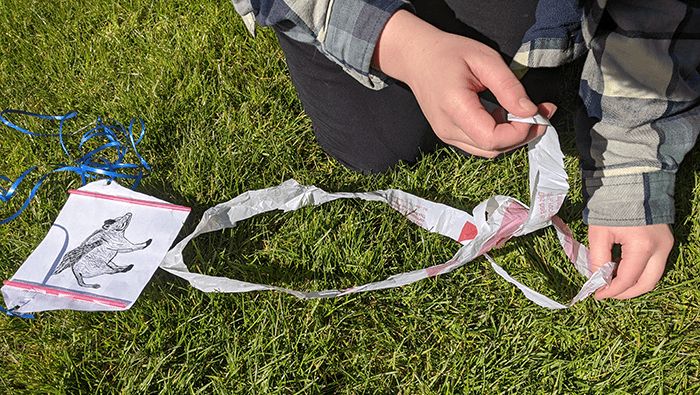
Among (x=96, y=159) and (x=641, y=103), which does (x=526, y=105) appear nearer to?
(x=641, y=103)

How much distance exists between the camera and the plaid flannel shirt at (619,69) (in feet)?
3.80

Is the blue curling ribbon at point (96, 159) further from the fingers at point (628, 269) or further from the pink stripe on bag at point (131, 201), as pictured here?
the fingers at point (628, 269)

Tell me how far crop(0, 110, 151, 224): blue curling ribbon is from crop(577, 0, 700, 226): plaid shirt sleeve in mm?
1415

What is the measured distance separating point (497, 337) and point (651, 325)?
425mm

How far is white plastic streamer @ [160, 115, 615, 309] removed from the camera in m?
1.21

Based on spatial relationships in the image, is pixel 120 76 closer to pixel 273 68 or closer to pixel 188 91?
pixel 188 91

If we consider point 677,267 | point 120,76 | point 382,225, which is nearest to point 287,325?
point 382,225

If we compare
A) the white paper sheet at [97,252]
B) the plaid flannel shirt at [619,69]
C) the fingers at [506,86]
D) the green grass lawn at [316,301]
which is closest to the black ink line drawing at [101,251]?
the white paper sheet at [97,252]

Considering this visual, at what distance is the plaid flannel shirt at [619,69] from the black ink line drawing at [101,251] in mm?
734

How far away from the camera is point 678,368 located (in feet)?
3.93

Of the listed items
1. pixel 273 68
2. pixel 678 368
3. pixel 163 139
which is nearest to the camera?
pixel 678 368

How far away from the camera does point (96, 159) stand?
5.44ft

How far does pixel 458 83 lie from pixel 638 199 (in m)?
0.60

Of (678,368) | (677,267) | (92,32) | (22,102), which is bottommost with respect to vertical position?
(678,368)
